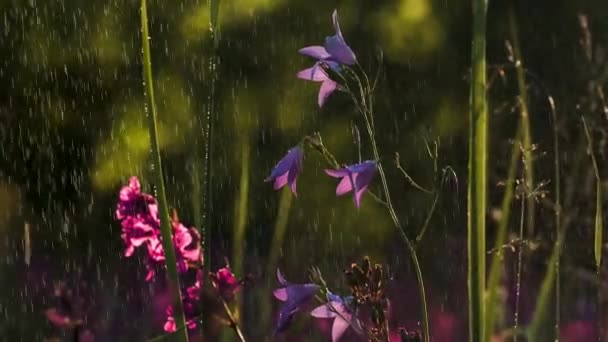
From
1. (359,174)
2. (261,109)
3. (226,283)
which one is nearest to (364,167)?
(359,174)

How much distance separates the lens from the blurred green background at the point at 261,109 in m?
3.88

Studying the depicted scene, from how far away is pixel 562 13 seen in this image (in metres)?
4.11

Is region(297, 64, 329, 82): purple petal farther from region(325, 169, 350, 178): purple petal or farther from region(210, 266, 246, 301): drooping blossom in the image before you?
region(210, 266, 246, 301): drooping blossom

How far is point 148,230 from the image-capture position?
171cm

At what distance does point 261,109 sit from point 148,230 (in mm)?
2239

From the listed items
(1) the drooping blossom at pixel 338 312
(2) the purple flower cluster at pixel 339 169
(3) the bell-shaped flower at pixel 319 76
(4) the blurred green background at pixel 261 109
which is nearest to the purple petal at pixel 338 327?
(1) the drooping blossom at pixel 338 312

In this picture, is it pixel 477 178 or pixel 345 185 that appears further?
pixel 345 185

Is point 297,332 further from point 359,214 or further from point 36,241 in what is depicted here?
point 36,241

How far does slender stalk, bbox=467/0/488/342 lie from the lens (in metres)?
1.19

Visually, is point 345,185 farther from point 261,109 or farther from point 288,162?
point 261,109

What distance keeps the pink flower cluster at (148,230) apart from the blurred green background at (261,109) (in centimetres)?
200

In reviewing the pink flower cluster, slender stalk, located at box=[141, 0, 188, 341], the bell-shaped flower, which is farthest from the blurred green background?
slender stalk, located at box=[141, 0, 188, 341]

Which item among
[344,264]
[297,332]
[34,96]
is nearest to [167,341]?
[297,332]

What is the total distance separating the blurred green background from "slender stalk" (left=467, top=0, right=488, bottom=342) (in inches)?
100
